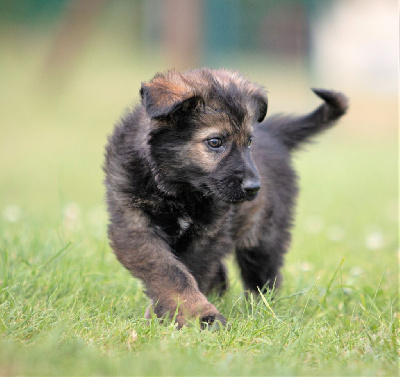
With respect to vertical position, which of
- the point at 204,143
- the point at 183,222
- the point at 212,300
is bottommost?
the point at 212,300

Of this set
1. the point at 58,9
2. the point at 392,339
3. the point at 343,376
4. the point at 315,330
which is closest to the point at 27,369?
the point at 343,376

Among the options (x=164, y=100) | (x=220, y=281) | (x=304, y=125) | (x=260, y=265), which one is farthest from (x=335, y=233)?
(x=164, y=100)

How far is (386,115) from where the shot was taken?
15.2 m

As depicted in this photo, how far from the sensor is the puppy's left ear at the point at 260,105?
11.4 feet

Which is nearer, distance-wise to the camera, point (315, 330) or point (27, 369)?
point (27, 369)

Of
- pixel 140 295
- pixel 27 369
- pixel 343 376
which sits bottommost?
pixel 140 295

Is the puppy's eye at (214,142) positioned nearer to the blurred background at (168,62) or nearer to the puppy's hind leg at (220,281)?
the puppy's hind leg at (220,281)

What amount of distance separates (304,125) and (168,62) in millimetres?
7430

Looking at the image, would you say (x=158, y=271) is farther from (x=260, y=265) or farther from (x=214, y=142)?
(x=260, y=265)

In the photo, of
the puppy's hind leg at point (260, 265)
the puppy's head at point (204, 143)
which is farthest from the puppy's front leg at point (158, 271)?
the puppy's hind leg at point (260, 265)

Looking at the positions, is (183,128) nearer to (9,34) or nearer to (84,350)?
(84,350)

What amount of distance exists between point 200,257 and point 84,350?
1096mm

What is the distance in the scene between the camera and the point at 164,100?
3025mm

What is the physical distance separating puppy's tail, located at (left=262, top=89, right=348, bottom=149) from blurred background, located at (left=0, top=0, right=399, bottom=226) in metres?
4.95
